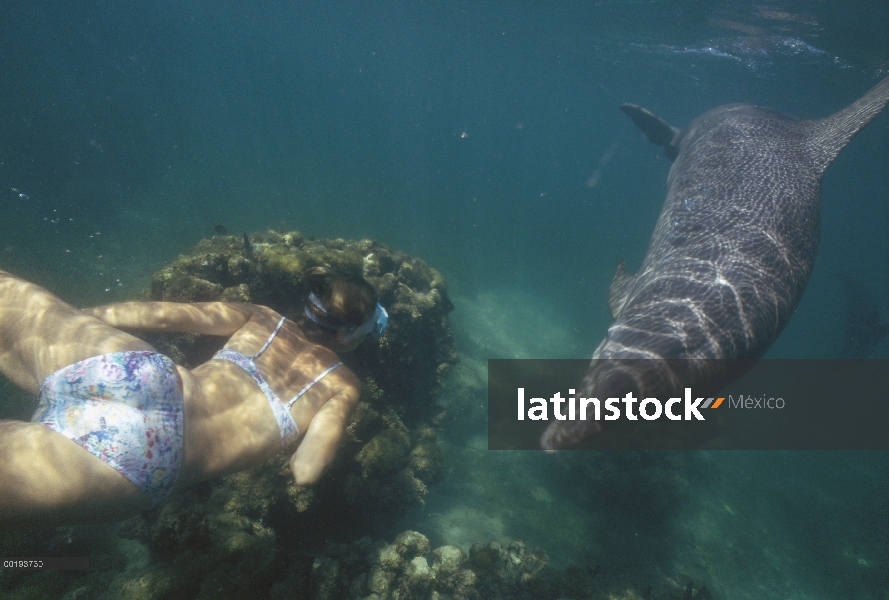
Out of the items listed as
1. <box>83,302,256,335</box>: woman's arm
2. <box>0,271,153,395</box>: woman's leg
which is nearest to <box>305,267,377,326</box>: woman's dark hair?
<box>83,302,256,335</box>: woman's arm

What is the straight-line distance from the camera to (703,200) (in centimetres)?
508

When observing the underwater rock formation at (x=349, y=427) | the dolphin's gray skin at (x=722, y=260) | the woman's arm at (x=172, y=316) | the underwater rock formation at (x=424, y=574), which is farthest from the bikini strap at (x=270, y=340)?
the dolphin's gray skin at (x=722, y=260)

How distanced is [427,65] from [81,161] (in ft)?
219

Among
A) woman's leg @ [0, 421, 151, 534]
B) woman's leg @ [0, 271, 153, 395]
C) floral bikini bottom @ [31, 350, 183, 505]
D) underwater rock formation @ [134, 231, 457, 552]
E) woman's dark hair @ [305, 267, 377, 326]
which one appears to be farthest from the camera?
underwater rock formation @ [134, 231, 457, 552]

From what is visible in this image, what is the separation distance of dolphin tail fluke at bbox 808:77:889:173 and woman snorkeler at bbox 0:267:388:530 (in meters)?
6.87

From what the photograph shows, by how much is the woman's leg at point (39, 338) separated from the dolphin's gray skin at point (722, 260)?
321 cm

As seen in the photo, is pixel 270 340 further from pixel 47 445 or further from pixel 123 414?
pixel 47 445

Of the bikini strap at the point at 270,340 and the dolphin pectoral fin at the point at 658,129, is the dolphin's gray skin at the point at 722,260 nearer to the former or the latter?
the dolphin pectoral fin at the point at 658,129

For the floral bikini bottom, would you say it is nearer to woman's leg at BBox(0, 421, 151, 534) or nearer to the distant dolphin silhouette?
woman's leg at BBox(0, 421, 151, 534)

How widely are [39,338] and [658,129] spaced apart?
1072cm

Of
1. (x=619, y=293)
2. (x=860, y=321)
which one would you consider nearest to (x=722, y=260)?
(x=619, y=293)

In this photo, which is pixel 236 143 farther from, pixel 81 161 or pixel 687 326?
pixel 687 326

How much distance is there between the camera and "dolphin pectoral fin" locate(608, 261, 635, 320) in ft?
14.6

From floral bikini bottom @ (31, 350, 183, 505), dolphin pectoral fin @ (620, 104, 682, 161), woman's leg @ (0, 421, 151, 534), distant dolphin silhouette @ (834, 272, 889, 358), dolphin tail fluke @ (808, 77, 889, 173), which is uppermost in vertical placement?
distant dolphin silhouette @ (834, 272, 889, 358)
